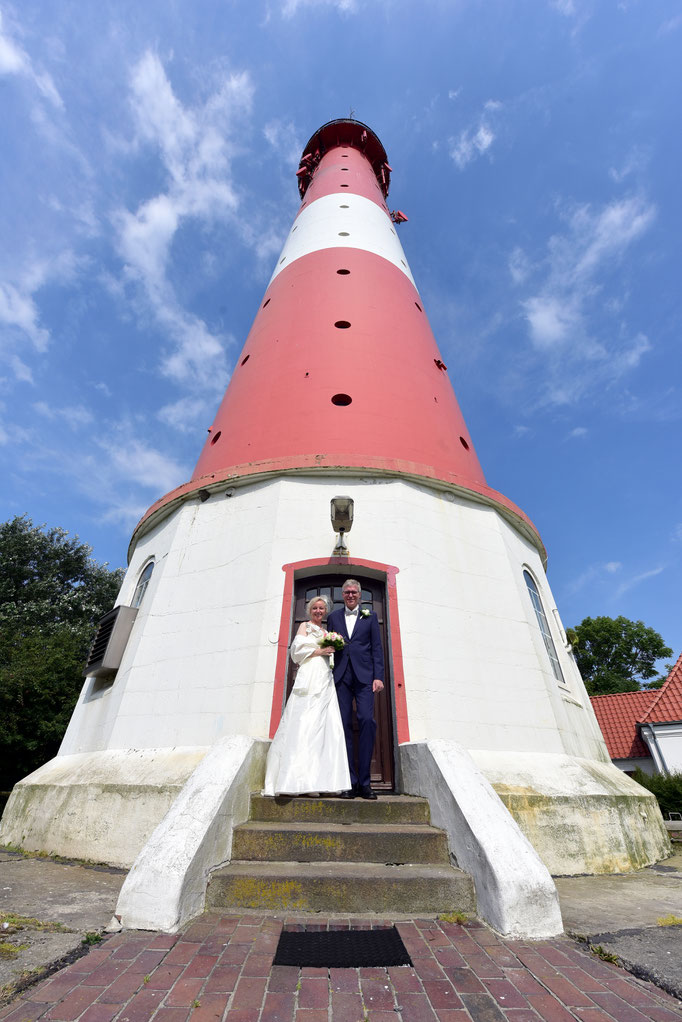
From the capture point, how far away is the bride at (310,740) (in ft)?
13.8

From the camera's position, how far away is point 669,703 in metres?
16.7

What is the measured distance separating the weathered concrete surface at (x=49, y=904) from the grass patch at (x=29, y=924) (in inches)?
0.6

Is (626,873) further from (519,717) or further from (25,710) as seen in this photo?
(25,710)

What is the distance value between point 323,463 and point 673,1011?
19.6ft

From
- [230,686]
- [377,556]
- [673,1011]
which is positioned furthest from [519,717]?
[673,1011]

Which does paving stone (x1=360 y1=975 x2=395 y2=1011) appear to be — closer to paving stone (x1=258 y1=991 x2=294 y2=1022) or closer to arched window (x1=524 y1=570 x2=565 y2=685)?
paving stone (x1=258 y1=991 x2=294 y2=1022)

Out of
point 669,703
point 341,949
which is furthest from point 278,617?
point 669,703

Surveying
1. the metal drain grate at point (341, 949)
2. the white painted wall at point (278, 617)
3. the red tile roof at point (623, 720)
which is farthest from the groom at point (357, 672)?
the red tile roof at point (623, 720)

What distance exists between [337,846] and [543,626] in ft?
17.7

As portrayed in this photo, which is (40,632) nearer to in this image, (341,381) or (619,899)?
(341,381)

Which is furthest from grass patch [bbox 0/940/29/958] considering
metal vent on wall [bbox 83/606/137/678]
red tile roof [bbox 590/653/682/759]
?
red tile roof [bbox 590/653/682/759]

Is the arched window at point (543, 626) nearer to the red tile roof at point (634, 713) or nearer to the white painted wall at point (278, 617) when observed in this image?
the white painted wall at point (278, 617)

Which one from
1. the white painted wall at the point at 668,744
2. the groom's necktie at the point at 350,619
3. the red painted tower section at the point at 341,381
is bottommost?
the groom's necktie at the point at 350,619

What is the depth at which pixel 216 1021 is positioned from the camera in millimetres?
1964
